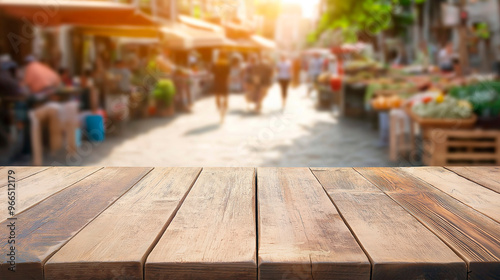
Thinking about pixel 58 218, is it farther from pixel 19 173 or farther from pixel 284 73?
pixel 284 73

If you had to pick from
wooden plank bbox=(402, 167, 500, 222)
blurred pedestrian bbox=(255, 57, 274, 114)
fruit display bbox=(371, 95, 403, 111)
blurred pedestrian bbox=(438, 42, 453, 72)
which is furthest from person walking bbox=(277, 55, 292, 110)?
wooden plank bbox=(402, 167, 500, 222)

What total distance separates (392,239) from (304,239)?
0.22m

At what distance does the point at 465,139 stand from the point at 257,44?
1607 centimetres

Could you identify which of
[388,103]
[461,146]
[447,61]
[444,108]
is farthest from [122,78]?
[447,61]

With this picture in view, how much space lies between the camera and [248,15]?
2689 centimetres

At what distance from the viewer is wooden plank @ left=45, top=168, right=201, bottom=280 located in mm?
1159

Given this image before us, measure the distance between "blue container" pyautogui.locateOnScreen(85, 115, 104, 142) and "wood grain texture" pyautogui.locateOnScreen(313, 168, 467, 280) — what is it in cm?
737

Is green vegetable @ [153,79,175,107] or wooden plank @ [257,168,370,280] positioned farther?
green vegetable @ [153,79,175,107]

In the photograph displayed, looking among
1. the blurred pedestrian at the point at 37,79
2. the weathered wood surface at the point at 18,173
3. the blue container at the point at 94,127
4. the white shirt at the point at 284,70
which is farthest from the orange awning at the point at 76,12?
the weathered wood surface at the point at 18,173

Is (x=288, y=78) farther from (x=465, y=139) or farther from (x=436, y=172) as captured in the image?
(x=436, y=172)

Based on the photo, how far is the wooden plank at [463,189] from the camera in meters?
1.63

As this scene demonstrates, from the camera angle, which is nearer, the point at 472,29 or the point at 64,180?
the point at 64,180

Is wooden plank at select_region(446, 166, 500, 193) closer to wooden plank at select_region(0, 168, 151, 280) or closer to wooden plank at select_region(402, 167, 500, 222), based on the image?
wooden plank at select_region(402, 167, 500, 222)

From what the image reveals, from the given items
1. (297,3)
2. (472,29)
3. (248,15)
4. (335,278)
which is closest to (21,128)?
(335,278)
